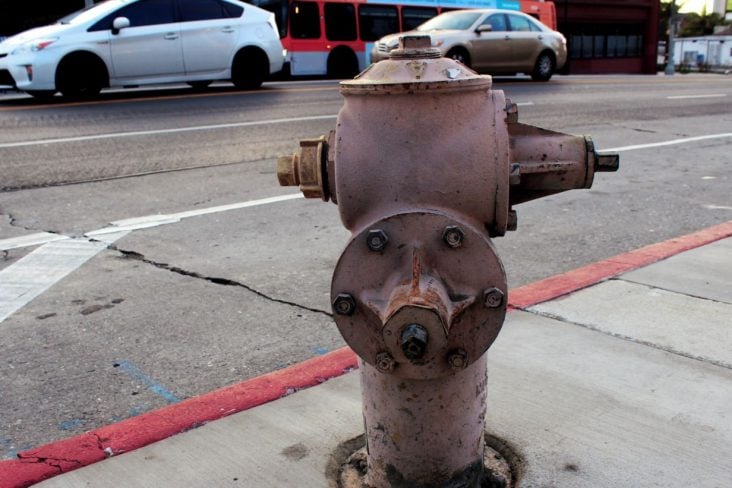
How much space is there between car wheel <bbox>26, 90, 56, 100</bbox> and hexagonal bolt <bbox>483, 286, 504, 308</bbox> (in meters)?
12.2

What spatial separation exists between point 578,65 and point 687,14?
59.1m

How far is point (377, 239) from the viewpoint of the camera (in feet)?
5.93

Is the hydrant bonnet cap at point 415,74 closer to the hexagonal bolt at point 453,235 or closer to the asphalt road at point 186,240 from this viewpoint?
the hexagonal bolt at point 453,235

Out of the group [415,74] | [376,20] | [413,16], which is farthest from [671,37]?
[415,74]

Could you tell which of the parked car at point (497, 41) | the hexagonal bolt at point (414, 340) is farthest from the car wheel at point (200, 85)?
the hexagonal bolt at point (414, 340)

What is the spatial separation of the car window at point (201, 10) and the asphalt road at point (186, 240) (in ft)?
10.7

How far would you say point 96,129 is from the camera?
9703mm

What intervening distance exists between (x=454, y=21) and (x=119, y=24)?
24.2 feet

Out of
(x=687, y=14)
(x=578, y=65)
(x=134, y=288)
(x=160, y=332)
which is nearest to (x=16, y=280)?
(x=134, y=288)

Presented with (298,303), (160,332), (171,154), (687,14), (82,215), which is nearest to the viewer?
(160,332)

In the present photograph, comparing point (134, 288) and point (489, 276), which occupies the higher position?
point (489, 276)

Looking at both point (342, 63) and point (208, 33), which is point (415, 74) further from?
point (342, 63)

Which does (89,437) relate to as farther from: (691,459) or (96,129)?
(96,129)

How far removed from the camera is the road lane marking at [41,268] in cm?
412
